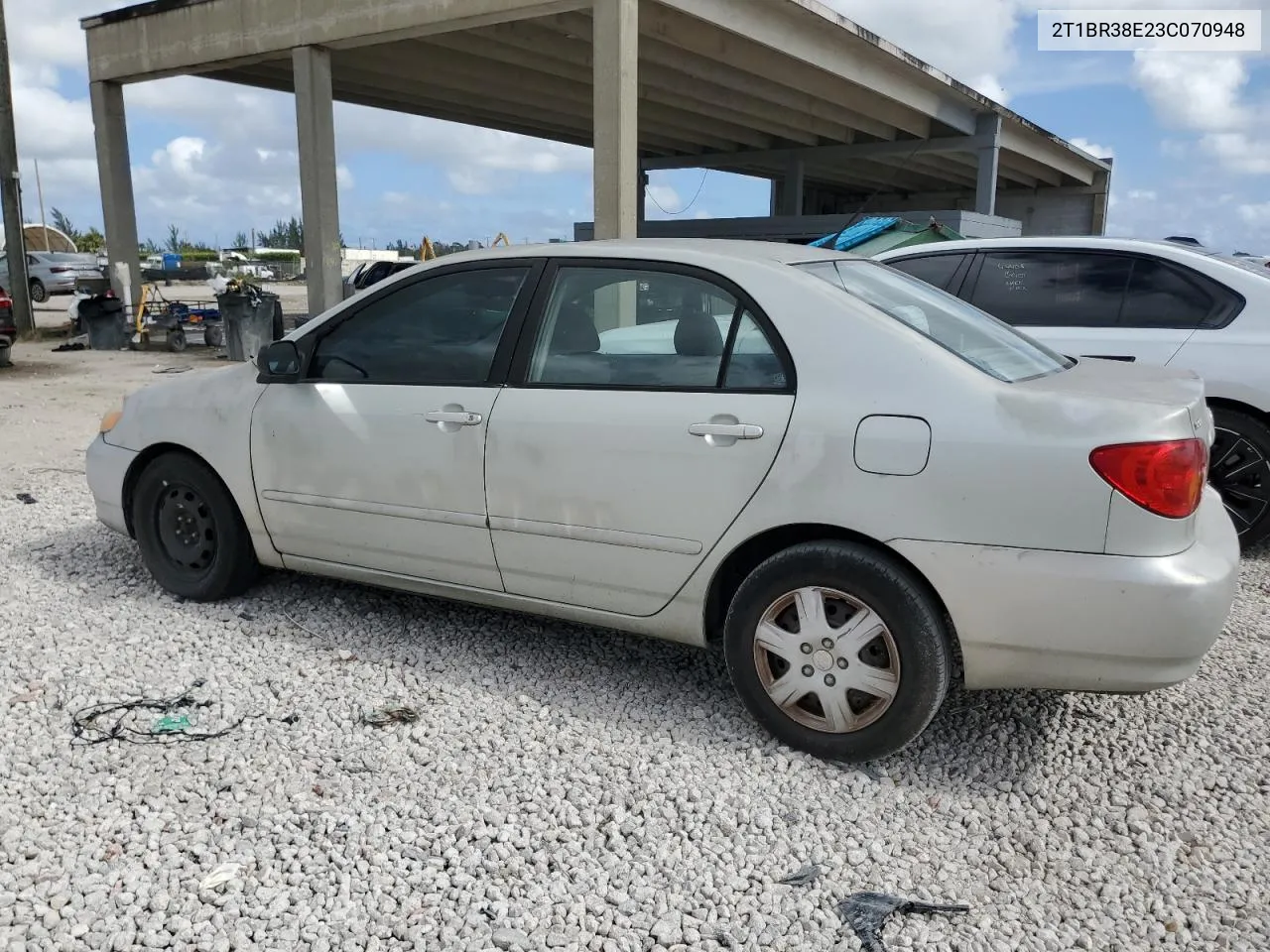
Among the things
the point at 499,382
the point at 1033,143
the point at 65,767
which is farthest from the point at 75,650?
the point at 1033,143

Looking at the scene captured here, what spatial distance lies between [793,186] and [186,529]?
23852 mm

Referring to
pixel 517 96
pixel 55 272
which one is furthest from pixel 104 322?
pixel 55 272

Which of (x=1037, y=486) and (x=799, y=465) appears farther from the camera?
(x=799, y=465)

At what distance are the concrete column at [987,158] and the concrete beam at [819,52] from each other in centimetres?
158

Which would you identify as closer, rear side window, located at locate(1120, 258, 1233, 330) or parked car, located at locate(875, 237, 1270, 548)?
parked car, located at locate(875, 237, 1270, 548)

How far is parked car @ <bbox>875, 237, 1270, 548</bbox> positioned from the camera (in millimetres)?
5020

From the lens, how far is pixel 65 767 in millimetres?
3070

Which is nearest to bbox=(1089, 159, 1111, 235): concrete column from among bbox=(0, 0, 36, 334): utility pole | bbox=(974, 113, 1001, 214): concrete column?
bbox=(974, 113, 1001, 214): concrete column

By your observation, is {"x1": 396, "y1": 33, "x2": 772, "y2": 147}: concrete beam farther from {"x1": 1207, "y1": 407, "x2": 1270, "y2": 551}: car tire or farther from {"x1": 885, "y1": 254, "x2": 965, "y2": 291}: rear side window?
{"x1": 1207, "y1": 407, "x2": 1270, "y2": 551}: car tire

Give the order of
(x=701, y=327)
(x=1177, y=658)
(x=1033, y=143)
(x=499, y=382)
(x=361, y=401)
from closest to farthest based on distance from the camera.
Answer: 1. (x=1177, y=658)
2. (x=701, y=327)
3. (x=499, y=382)
4. (x=361, y=401)
5. (x=1033, y=143)

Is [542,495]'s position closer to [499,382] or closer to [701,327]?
[499,382]

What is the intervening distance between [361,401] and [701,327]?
1.40 meters

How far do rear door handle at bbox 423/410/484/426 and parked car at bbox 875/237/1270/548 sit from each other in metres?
2.97

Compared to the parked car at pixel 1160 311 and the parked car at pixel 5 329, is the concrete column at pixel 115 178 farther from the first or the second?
the parked car at pixel 1160 311
